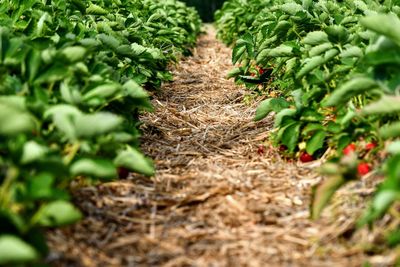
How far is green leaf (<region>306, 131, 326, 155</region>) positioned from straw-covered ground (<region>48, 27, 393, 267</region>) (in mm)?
84

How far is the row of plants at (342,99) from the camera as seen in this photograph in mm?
1949

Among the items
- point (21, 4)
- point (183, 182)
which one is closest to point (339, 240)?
point (183, 182)

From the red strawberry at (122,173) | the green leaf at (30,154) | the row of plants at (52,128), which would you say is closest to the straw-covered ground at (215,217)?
the red strawberry at (122,173)

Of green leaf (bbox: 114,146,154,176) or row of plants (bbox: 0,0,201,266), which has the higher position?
row of plants (bbox: 0,0,201,266)

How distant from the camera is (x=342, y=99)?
2.35 metres

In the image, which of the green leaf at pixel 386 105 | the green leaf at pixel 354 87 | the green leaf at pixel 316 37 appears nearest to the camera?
the green leaf at pixel 386 105

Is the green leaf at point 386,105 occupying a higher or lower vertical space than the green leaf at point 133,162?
higher

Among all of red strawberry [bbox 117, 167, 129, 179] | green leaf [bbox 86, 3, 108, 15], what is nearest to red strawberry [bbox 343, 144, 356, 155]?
red strawberry [bbox 117, 167, 129, 179]

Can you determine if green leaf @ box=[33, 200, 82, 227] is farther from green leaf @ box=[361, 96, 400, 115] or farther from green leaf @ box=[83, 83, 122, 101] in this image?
green leaf @ box=[361, 96, 400, 115]

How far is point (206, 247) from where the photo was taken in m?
1.98

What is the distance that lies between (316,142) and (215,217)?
29.5 inches

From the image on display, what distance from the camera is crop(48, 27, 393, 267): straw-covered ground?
6.20ft

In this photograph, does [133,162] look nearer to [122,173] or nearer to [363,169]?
[122,173]

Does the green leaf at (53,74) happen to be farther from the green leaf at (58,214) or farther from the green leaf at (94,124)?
the green leaf at (58,214)
